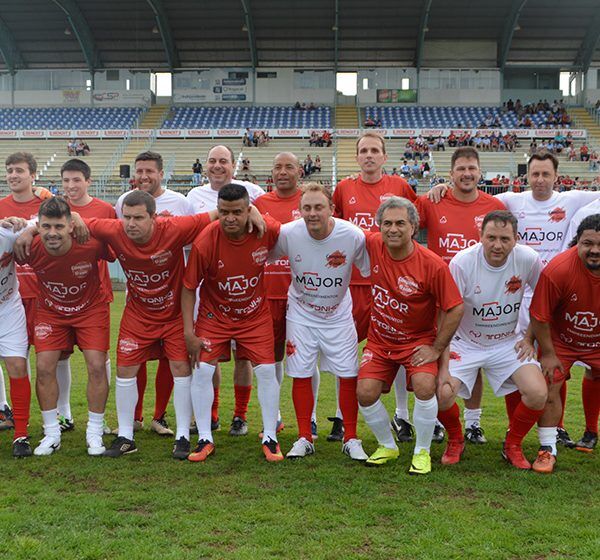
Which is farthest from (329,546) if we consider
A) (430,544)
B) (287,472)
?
(287,472)

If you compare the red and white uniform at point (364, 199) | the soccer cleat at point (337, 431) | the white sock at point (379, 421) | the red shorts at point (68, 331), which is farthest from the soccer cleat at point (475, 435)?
the red shorts at point (68, 331)

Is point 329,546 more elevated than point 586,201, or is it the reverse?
point 586,201

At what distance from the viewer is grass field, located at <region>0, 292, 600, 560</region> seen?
11.7ft

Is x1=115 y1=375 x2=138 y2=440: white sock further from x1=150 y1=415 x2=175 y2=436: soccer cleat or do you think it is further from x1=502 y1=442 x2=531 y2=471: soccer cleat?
x1=502 y1=442 x2=531 y2=471: soccer cleat

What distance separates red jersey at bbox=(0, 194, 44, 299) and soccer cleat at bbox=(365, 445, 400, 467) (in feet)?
10.6

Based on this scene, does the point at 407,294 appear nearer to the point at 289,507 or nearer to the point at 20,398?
the point at 289,507

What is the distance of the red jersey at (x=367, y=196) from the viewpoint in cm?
602

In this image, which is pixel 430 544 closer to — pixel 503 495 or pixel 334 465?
pixel 503 495

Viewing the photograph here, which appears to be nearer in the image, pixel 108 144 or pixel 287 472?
pixel 287 472

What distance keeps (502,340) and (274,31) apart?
31.6 m

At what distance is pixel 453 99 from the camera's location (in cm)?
3662

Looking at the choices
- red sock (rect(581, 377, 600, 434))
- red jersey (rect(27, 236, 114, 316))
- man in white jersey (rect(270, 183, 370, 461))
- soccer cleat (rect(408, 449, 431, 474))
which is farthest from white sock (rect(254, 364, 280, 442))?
red sock (rect(581, 377, 600, 434))

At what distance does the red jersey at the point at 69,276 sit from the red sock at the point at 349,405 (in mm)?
2165

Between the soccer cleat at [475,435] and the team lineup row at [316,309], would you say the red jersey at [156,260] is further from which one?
the soccer cleat at [475,435]
